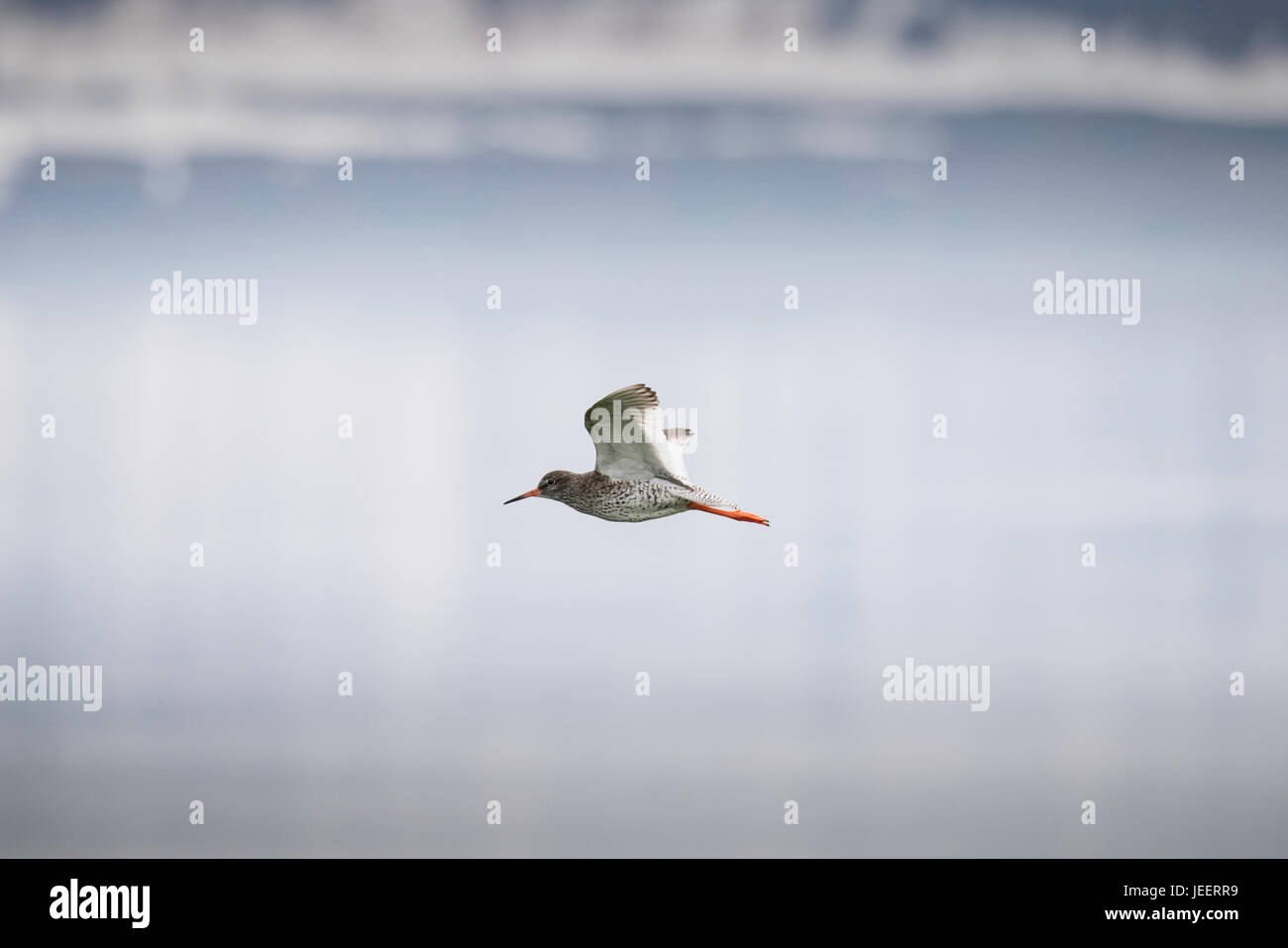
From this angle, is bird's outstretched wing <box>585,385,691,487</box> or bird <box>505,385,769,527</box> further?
bird <box>505,385,769,527</box>

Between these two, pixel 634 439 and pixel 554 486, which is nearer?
pixel 634 439

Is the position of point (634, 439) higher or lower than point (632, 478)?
higher

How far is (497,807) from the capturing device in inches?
256

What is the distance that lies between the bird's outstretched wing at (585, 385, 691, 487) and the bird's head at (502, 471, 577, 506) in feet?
0.58

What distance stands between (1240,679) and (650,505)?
339 centimetres

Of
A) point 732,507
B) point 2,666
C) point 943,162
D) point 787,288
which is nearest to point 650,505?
point 732,507

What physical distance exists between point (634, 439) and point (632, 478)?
288 mm

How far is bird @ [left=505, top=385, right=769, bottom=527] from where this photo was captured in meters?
5.23

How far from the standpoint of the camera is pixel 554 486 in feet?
18.6

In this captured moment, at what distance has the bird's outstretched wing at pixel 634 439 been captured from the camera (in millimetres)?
5125

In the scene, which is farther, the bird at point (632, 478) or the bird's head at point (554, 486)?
the bird's head at point (554, 486)

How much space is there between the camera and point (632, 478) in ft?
18.1

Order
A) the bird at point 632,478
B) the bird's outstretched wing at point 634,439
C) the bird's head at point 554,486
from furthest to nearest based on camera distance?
the bird's head at point 554,486 → the bird at point 632,478 → the bird's outstretched wing at point 634,439
